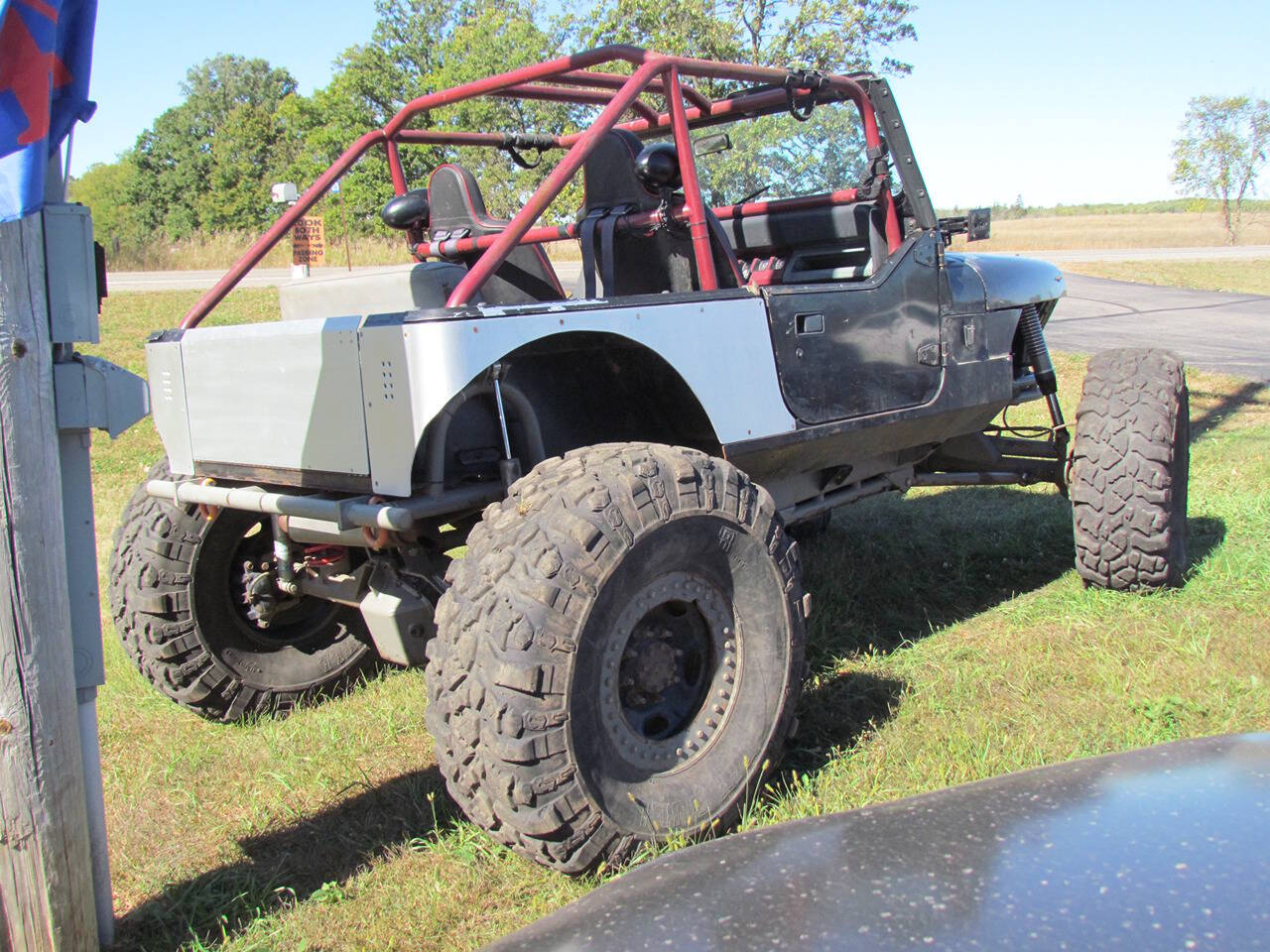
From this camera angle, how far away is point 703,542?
304cm

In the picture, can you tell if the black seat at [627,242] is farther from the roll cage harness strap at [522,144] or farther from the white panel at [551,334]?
the roll cage harness strap at [522,144]

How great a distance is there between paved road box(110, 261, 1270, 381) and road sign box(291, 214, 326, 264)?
1776 mm

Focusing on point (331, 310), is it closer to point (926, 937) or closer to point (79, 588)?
point (79, 588)

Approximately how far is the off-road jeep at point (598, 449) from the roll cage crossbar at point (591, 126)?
0.05 ft

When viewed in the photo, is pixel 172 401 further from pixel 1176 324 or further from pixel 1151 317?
pixel 1151 317

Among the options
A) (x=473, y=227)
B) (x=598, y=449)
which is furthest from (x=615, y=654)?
(x=473, y=227)

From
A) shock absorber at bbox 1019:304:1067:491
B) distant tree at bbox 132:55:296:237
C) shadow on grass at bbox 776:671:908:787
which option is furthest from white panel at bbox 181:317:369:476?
distant tree at bbox 132:55:296:237

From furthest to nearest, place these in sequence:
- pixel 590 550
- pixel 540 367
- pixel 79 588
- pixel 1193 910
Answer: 1. pixel 540 367
2. pixel 590 550
3. pixel 79 588
4. pixel 1193 910

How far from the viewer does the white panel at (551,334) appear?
2.77 metres

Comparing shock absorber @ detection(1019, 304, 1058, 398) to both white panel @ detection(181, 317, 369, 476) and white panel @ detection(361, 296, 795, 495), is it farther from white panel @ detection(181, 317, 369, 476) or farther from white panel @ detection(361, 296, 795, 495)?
white panel @ detection(181, 317, 369, 476)

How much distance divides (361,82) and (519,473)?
45.6m

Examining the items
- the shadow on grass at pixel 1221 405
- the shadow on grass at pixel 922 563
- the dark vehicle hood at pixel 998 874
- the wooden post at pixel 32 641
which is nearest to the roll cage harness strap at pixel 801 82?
the shadow on grass at pixel 922 563

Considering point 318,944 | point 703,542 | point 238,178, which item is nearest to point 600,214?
point 703,542

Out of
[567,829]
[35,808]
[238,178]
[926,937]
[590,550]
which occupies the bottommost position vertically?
[567,829]
